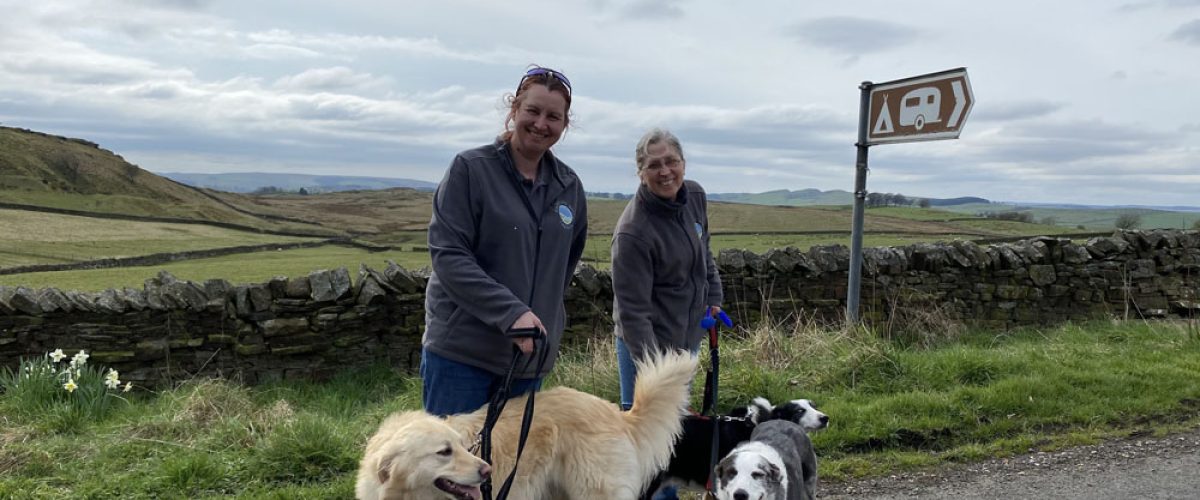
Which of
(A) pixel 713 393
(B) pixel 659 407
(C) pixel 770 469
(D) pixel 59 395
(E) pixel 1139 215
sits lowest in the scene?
(D) pixel 59 395

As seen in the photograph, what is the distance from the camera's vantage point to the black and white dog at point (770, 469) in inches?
150

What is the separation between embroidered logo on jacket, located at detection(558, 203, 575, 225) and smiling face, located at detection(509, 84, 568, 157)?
10.8 inches

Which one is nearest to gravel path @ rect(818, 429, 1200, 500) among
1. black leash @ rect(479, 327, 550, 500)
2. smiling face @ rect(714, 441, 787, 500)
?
smiling face @ rect(714, 441, 787, 500)

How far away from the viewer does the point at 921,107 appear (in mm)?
6852

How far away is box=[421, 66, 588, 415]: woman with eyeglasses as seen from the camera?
117 inches

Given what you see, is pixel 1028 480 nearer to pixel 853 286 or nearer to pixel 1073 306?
pixel 853 286

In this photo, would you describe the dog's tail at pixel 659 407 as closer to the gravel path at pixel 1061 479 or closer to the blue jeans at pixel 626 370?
the blue jeans at pixel 626 370

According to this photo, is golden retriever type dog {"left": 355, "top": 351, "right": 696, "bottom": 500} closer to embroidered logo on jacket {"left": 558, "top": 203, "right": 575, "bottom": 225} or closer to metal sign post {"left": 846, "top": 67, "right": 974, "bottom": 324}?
embroidered logo on jacket {"left": 558, "top": 203, "right": 575, "bottom": 225}

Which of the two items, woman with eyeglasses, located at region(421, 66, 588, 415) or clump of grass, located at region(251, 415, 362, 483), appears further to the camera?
clump of grass, located at region(251, 415, 362, 483)

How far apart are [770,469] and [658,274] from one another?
47.3 inches

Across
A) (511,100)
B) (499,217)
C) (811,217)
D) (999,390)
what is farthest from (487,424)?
(811,217)

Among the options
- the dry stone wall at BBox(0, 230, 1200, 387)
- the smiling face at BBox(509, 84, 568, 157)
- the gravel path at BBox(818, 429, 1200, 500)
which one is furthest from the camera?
the dry stone wall at BBox(0, 230, 1200, 387)

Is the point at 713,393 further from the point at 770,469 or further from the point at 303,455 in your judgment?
the point at 303,455

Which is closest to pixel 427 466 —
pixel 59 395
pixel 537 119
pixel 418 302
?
pixel 537 119
